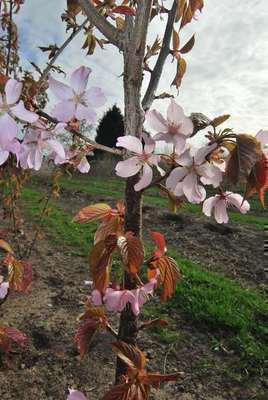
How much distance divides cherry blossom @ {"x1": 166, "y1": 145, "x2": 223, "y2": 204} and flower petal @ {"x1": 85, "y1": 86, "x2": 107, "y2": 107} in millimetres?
205

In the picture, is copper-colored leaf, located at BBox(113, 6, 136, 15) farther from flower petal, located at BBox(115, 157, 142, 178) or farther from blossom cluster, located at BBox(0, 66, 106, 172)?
flower petal, located at BBox(115, 157, 142, 178)

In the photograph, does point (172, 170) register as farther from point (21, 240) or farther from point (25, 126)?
point (21, 240)

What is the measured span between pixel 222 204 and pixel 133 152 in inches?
11.4

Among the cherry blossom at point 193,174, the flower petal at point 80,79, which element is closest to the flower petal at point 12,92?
the flower petal at point 80,79

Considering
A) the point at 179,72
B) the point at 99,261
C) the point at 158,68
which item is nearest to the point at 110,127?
→ the point at 179,72

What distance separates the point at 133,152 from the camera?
1081 mm

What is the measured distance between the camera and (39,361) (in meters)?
2.78

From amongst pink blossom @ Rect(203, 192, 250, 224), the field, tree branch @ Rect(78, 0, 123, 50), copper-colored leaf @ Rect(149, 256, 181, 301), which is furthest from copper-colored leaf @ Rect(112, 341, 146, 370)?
the field

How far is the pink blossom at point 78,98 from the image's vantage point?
878 millimetres

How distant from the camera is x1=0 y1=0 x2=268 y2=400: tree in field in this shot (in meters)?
0.87

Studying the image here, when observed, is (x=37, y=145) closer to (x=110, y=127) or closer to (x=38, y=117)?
(x=38, y=117)

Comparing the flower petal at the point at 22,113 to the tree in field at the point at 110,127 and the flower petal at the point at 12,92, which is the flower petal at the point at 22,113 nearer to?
the flower petal at the point at 12,92

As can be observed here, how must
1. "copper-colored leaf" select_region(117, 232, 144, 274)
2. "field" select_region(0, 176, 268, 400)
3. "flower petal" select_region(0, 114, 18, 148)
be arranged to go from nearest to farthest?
"flower petal" select_region(0, 114, 18, 148)
"copper-colored leaf" select_region(117, 232, 144, 274)
"field" select_region(0, 176, 268, 400)

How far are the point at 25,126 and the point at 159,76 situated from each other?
44 centimetres
